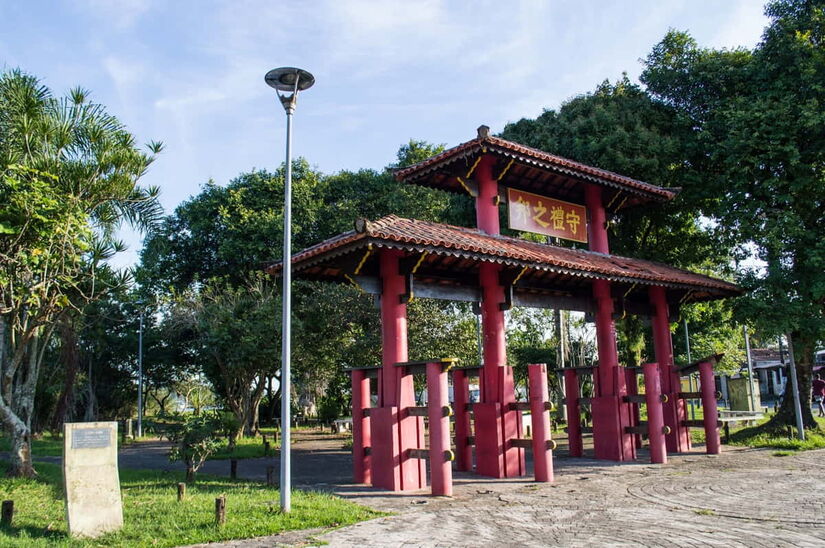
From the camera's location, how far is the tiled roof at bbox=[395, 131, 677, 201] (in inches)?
484

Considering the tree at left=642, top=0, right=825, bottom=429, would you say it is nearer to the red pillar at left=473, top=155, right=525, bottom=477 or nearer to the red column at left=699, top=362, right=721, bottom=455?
the red column at left=699, top=362, right=721, bottom=455

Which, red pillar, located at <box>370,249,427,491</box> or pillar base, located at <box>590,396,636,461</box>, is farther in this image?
pillar base, located at <box>590,396,636,461</box>

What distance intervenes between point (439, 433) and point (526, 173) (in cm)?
609

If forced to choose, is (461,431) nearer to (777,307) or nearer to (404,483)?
(404,483)

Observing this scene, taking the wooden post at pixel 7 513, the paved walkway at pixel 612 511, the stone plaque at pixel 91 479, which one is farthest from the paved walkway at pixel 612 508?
the wooden post at pixel 7 513

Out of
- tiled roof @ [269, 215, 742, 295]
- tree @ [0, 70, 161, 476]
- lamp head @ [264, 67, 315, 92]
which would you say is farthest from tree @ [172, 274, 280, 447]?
lamp head @ [264, 67, 315, 92]

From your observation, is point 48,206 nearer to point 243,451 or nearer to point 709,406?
point 243,451

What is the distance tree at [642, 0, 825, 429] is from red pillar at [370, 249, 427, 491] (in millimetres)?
9295

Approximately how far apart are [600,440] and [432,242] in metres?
6.77

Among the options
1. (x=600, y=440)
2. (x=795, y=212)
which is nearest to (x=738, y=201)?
(x=795, y=212)

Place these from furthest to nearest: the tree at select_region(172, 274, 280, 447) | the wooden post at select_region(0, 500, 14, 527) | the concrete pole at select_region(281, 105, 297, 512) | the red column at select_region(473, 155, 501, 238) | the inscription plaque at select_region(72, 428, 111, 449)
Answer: the tree at select_region(172, 274, 280, 447), the red column at select_region(473, 155, 501, 238), the concrete pole at select_region(281, 105, 297, 512), the wooden post at select_region(0, 500, 14, 527), the inscription plaque at select_region(72, 428, 111, 449)

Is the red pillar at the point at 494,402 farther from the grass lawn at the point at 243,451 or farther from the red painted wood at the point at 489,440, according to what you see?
the grass lawn at the point at 243,451

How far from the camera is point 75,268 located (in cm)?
1205

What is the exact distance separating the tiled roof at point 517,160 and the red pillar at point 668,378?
2.84m
